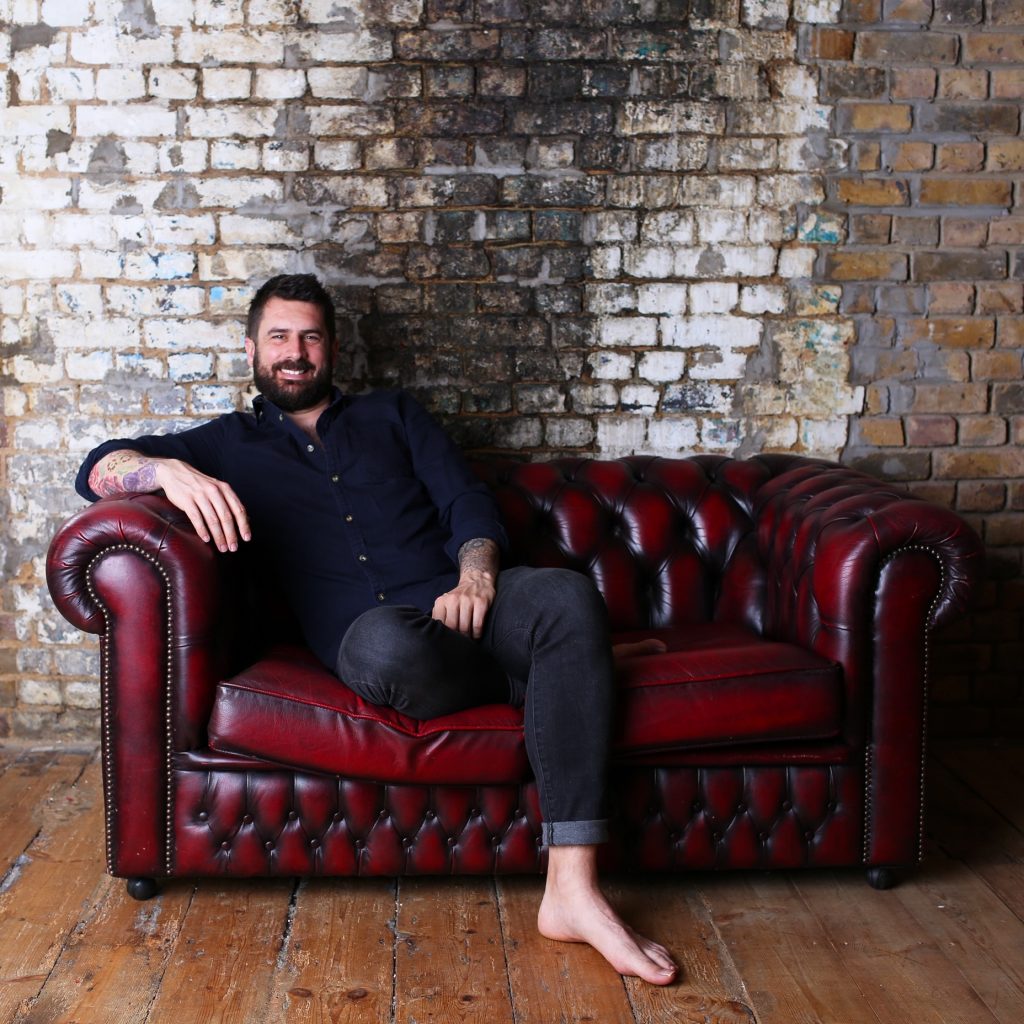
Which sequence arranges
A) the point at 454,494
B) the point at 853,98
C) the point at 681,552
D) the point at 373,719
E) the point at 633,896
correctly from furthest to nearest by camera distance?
the point at 853,98, the point at 681,552, the point at 454,494, the point at 633,896, the point at 373,719

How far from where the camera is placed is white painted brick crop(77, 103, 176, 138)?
3.22m

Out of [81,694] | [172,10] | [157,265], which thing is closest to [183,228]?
[157,265]

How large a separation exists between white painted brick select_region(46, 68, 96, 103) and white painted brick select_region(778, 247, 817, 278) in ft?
6.97

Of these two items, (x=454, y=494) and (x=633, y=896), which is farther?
(x=454, y=494)

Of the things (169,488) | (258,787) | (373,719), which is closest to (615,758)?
(373,719)

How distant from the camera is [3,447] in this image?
335 cm

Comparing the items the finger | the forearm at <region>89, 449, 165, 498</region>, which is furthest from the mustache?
the finger

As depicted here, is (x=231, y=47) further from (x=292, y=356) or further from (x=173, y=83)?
(x=292, y=356)

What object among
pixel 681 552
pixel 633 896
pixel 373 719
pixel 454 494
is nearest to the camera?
pixel 373 719

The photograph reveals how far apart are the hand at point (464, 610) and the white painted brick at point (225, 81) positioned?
1769 mm

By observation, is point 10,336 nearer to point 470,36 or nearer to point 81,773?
point 81,773

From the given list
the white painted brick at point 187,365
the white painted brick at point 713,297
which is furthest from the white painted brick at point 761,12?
the white painted brick at point 187,365

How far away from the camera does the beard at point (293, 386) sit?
281cm

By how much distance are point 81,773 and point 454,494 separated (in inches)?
55.8
